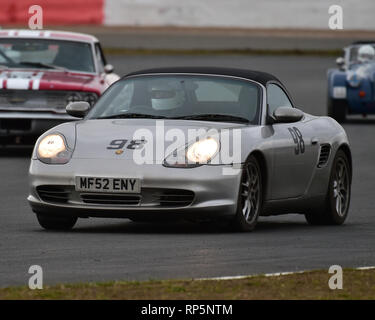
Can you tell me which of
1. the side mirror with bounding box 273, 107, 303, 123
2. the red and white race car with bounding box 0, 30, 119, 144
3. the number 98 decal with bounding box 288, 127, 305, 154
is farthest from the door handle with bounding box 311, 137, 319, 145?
the red and white race car with bounding box 0, 30, 119, 144

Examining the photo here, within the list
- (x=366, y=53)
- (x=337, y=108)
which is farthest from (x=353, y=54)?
(x=337, y=108)

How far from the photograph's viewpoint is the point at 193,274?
27.7 ft

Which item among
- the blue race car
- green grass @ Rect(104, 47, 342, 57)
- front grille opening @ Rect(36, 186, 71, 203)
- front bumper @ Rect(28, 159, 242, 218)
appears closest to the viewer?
front bumper @ Rect(28, 159, 242, 218)

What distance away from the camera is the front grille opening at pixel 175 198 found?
34.4ft

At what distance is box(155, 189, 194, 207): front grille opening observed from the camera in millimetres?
10477

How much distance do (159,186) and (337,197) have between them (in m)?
2.44

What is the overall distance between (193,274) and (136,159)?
2174mm

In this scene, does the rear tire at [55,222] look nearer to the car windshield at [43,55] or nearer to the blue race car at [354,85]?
the car windshield at [43,55]

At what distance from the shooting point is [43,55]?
1902 cm

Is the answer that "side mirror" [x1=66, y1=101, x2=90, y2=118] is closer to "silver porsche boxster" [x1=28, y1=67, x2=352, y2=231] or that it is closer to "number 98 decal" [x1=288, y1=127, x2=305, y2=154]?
"silver porsche boxster" [x1=28, y1=67, x2=352, y2=231]

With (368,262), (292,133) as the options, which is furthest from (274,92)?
(368,262)

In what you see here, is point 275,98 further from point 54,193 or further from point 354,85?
point 354,85

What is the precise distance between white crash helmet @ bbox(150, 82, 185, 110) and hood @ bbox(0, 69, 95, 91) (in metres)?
6.59

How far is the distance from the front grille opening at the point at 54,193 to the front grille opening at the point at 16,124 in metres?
7.46
